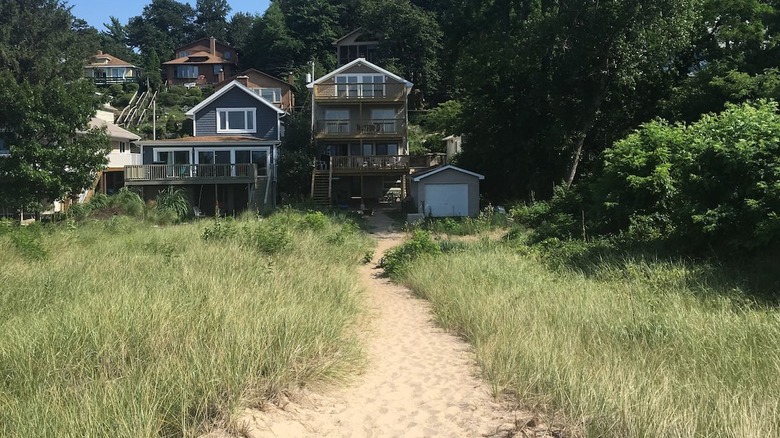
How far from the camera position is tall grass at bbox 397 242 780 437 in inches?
172

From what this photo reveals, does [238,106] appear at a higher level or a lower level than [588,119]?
higher

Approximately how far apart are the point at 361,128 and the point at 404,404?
33.0 metres

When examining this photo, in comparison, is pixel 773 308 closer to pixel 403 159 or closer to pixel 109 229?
pixel 109 229

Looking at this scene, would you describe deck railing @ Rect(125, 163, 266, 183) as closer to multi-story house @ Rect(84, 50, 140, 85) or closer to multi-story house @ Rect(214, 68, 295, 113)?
multi-story house @ Rect(214, 68, 295, 113)

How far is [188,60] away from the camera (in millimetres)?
75875

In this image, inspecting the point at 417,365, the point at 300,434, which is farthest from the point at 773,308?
the point at 300,434

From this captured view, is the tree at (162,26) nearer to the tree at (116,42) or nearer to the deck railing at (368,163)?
the tree at (116,42)

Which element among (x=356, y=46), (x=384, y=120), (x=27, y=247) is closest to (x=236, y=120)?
(x=384, y=120)

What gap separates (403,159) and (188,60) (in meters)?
52.9

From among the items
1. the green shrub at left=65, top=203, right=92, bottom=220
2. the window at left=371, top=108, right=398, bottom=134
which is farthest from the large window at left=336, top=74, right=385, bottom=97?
the green shrub at left=65, top=203, right=92, bottom=220

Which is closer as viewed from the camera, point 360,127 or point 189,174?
point 189,174

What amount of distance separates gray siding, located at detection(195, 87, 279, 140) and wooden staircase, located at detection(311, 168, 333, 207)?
15.2ft

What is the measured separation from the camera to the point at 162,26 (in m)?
109

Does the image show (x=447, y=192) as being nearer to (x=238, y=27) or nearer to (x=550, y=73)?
(x=550, y=73)
